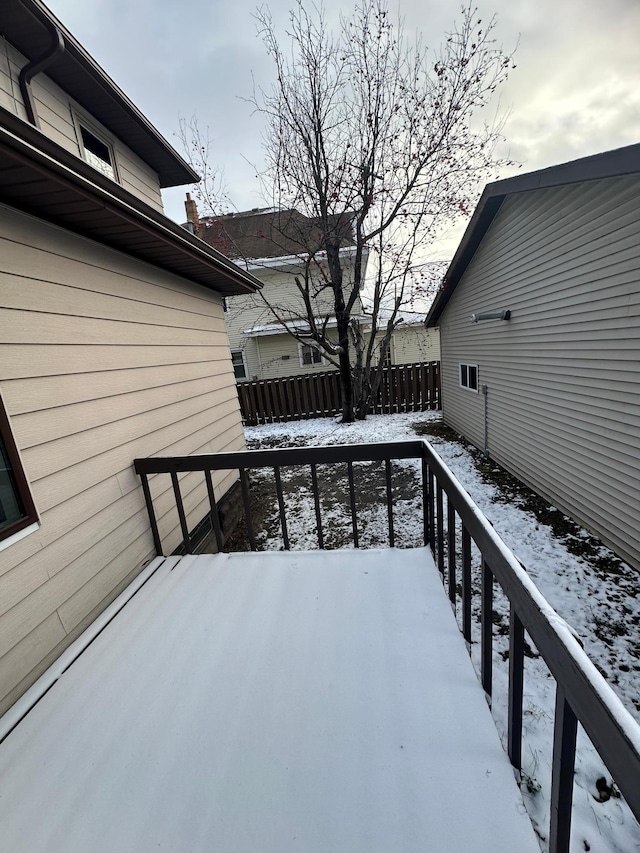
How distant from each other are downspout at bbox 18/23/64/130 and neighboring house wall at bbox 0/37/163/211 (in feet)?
0.13

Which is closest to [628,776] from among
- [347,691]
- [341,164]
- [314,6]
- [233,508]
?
[347,691]

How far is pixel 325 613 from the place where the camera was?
6.91ft

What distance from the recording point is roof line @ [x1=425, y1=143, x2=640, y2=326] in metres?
2.65

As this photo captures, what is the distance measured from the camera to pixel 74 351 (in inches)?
94.3

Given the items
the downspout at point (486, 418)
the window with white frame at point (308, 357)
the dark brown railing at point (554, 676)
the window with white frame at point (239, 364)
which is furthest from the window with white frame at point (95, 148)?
the window with white frame at point (239, 364)

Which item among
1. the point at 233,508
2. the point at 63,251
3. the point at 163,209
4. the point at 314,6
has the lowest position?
the point at 233,508

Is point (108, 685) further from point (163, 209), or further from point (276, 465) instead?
point (163, 209)

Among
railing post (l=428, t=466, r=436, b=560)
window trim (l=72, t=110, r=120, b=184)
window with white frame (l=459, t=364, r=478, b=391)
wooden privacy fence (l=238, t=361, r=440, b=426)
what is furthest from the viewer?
wooden privacy fence (l=238, t=361, r=440, b=426)

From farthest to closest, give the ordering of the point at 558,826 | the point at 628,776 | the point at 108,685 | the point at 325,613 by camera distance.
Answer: the point at 325,613 < the point at 108,685 < the point at 558,826 < the point at 628,776

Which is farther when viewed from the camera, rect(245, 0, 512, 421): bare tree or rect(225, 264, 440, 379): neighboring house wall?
rect(225, 264, 440, 379): neighboring house wall

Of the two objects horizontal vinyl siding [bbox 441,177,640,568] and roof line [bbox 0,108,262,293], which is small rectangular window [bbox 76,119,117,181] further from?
horizontal vinyl siding [bbox 441,177,640,568]

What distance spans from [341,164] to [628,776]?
971cm

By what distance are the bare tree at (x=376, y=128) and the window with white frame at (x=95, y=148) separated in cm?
488

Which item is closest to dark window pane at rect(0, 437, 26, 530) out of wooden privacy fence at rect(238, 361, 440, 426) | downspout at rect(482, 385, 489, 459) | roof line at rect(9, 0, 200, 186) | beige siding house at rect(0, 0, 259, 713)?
beige siding house at rect(0, 0, 259, 713)
